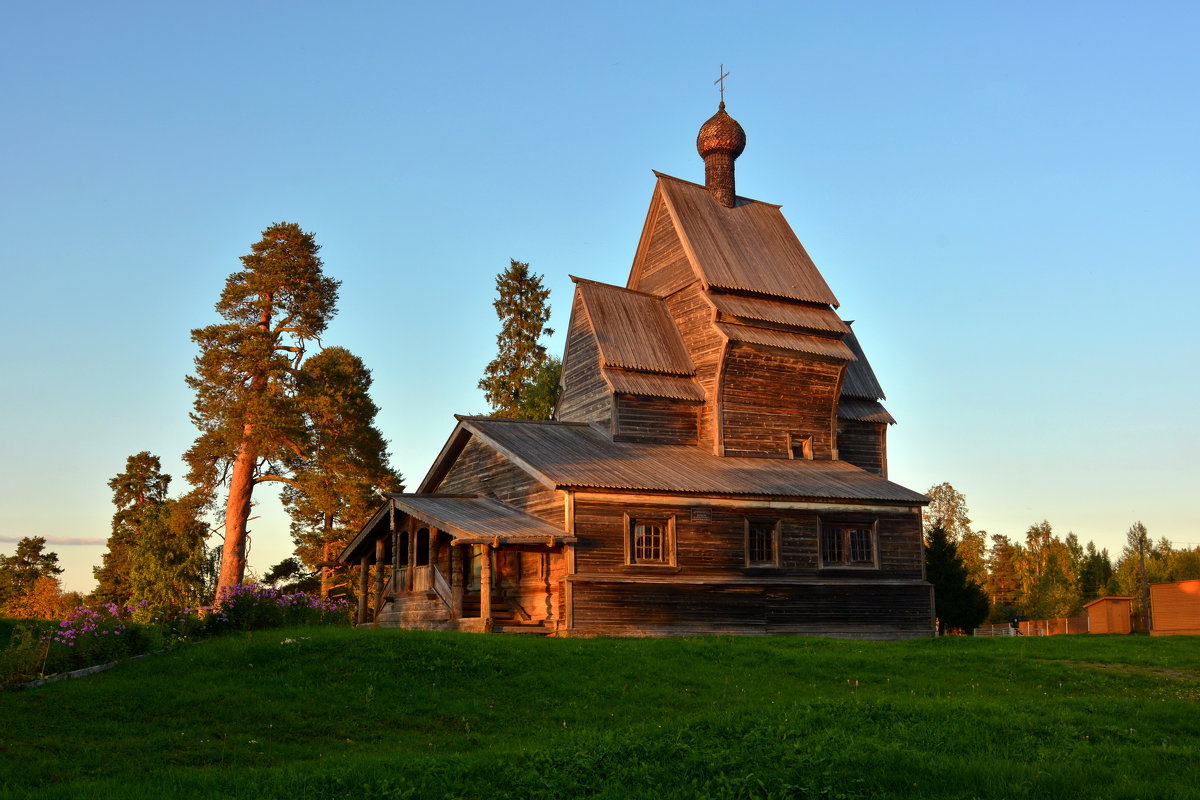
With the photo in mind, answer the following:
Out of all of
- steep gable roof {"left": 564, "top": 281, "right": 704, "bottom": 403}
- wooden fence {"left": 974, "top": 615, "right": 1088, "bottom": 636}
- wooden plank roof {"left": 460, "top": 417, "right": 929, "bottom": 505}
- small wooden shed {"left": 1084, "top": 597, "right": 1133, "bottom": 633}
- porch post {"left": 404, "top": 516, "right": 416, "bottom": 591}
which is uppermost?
steep gable roof {"left": 564, "top": 281, "right": 704, "bottom": 403}

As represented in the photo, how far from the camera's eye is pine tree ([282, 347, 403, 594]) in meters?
41.7

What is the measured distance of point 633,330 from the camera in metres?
36.4

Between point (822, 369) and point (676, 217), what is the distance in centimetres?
773

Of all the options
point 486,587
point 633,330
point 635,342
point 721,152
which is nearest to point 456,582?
point 486,587

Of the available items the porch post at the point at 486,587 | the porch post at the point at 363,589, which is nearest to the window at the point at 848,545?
the porch post at the point at 486,587

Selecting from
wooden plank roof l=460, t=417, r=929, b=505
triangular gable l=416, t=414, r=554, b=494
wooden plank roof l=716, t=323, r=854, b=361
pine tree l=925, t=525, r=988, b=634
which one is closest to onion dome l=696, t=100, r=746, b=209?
wooden plank roof l=716, t=323, r=854, b=361

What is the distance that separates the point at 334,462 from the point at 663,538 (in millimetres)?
18105

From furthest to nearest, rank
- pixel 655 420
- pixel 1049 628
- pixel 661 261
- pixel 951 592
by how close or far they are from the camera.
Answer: pixel 1049 628 < pixel 951 592 < pixel 661 261 < pixel 655 420

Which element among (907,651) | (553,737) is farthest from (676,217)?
(553,737)

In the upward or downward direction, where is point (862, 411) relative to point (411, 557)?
upward

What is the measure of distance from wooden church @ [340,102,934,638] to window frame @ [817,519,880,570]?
0.06 m

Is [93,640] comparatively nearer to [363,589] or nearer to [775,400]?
[363,589]

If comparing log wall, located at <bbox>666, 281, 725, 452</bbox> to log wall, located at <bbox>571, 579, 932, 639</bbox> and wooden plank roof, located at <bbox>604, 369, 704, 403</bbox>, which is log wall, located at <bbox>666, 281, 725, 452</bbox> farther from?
log wall, located at <bbox>571, 579, 932, 639</bbox>

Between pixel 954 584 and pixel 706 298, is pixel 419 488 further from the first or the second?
pixel 954 584
